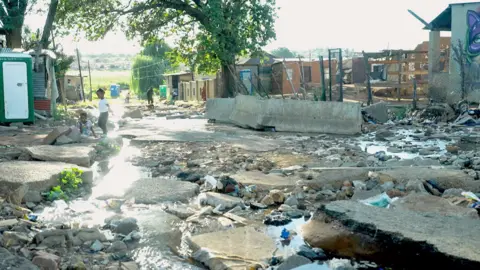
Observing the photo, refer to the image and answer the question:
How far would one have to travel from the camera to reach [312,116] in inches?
505

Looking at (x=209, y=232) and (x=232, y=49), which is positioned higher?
(x=232, y=49)

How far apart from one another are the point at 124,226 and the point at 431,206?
295cm

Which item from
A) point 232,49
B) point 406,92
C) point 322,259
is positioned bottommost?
point 322,259

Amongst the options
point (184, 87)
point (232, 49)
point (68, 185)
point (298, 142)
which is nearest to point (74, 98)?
point (184, 87)

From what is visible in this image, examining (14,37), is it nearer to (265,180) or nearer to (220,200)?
(265,180)

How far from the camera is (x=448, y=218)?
4320 mm

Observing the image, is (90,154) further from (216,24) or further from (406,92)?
(406,92)

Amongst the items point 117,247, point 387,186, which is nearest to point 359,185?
point 387,186

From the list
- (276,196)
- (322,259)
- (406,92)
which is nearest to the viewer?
(322,259)

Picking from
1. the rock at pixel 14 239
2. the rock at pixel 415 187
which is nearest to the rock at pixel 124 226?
the rock at pixel 14 239

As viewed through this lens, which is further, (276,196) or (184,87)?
(184,87)

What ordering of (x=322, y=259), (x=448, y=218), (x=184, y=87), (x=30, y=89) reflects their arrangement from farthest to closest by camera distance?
1. (x=184, y=87)
2. (x=30, y=89)
3. (x=448, y=218)
4. (x=322, y=259)

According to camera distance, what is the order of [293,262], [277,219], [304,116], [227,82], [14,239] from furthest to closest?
[227,82] < [304,116] < [277,219] < [14,239] < [293,262]

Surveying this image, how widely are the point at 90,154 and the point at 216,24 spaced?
Answer: 1095 cm
